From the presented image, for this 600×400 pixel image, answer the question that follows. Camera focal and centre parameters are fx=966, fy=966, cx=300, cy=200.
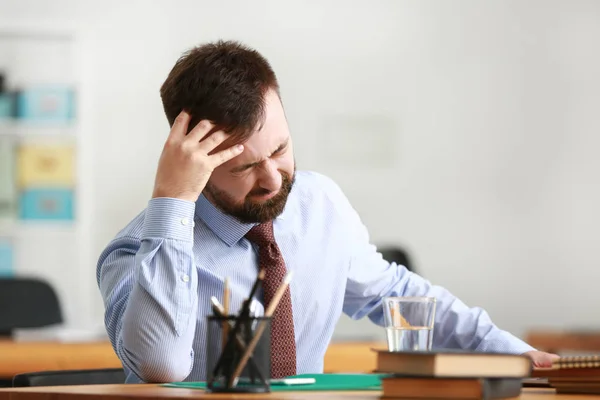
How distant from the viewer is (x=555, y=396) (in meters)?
1.16

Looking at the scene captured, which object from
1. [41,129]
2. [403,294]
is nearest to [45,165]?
[41,129]

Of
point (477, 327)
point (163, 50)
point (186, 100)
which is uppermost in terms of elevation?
point (163, 50)

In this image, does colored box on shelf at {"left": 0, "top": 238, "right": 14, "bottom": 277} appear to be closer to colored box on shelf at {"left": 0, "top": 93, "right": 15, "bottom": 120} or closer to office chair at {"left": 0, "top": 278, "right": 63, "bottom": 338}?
Result: colored box on shelf at {"left": 0, "top": 93, "right": 15, "bottom": 120}

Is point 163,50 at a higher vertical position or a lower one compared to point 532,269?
higher

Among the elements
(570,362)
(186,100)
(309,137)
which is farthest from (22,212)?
(570,362)

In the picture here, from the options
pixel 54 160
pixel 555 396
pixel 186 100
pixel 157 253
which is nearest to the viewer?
pixel 555 396

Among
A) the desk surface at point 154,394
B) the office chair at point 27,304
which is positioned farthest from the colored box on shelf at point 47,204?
the desk surface at point 154,394

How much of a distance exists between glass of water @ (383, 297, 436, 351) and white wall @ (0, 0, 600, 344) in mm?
3947

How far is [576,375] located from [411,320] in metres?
0.22

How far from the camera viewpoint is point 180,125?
4.98ft

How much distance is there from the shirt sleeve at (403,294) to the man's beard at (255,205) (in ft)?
0.84

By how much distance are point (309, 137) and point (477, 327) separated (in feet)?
11.8

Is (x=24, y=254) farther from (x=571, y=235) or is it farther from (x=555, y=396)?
(x=555, y=396)

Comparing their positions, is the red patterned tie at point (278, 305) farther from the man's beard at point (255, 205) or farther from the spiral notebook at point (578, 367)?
the spiral notebook at point (578, 367)
